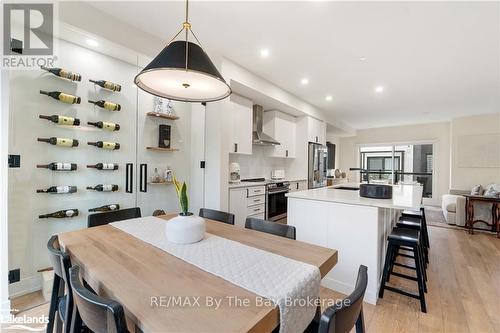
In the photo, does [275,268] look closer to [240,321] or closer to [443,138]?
[240,321]

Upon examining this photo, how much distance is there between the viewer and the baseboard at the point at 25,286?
2096 millimetres

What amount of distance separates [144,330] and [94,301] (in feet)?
0.69

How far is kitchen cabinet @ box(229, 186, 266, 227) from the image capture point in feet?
11.4

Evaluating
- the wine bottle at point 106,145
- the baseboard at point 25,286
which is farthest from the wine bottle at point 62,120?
the baseboard at point 25,286

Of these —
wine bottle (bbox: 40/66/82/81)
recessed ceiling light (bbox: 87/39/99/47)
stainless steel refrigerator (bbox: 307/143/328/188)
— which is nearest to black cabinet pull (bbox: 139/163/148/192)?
wine bottle (bbox: 40/66/82/81)

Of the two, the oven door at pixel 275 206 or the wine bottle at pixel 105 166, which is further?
the oven door at pixel 275 206

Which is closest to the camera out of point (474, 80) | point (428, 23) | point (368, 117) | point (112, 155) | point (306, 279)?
point (306, 279)

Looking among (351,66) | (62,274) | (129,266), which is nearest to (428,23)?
(351,66)

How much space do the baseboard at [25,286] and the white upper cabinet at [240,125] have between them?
8.78 ft

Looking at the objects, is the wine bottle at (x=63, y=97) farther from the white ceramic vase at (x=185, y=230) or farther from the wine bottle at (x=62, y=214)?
the white ceramic vase at (x=185, y=230)

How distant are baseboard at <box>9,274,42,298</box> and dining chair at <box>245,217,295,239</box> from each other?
2.19 meters

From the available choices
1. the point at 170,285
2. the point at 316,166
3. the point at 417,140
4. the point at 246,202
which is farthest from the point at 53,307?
the point at 417,140

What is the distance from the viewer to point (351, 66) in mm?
3281

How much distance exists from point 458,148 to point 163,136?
709 centimetres
